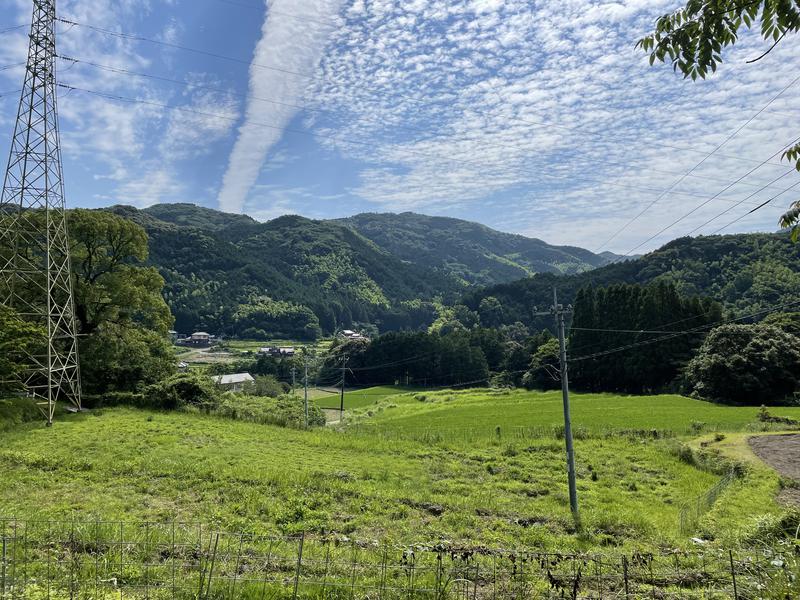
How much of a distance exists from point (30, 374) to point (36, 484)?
14606mm

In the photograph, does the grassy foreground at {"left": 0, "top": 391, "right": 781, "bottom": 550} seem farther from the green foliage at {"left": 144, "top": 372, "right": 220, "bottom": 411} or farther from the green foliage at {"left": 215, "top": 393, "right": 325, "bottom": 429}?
the green foliage at {"left": 215, "top": 393, "right": 325, "bottom": 429}

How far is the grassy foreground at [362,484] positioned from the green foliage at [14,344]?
2.93 meters

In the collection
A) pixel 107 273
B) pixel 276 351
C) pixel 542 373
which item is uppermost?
pixel 107 273

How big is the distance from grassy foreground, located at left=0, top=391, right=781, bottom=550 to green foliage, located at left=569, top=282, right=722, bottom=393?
36081mm

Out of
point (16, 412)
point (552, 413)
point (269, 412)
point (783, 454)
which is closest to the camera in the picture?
point (783, 454)

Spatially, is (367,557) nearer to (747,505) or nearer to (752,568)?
(752,568)

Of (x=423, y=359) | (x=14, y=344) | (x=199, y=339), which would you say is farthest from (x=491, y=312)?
(x=14, y=344)

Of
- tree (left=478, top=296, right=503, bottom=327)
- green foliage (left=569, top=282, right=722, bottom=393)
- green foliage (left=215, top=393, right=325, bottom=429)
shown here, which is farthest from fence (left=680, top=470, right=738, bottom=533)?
tree (left=478, top=296, right=503, bottom=327)

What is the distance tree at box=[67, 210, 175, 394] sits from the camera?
1204 inches

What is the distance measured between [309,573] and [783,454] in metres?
24.4

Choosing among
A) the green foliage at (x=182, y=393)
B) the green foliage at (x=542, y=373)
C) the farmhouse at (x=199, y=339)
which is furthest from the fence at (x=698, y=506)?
the farmhouse at (x=199, y=339)

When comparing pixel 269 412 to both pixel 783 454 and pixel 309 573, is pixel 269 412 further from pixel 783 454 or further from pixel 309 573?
pixel 783 454

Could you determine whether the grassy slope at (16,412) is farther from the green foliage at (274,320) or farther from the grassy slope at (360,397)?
the green foliage at (274,320)

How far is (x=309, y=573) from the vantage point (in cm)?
809
